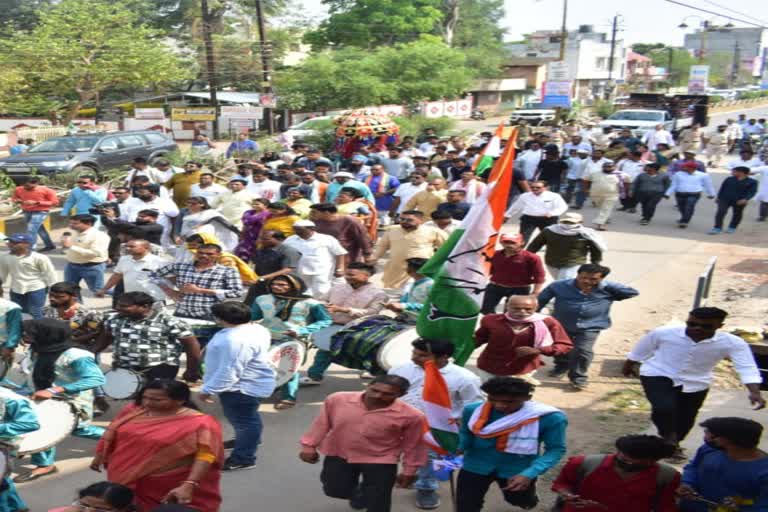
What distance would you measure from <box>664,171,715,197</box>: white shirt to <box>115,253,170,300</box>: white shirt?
1062 centimetres

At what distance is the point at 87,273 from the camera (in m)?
10.3

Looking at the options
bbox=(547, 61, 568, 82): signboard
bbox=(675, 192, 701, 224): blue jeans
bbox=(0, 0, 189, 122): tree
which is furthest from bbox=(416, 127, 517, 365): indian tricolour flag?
bbox=(0, 0, 189, 122): tree

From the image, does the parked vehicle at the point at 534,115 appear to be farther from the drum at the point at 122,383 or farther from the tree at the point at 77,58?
the drum at the point at 122,383

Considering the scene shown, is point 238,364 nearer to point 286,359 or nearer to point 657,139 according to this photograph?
point 286,359

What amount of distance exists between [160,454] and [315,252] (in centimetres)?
522

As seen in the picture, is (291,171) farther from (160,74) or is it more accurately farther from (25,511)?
(160,74)

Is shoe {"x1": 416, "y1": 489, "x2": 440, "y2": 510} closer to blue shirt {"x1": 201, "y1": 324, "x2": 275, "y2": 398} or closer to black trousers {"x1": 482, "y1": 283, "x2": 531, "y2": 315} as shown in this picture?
blue shirt {"x1": 201, "y1": 324, "x2": 275, "y2": 398}

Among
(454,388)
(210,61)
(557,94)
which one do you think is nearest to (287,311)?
(454,388)

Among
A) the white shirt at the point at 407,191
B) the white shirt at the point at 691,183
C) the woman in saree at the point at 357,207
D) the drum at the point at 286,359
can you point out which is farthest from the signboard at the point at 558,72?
the drum at the point at 286,359

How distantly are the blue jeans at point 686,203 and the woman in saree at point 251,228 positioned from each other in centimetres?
877

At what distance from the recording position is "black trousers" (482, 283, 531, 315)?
9047mm

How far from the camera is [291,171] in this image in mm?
13945

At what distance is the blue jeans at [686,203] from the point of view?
Answer: 1661 cm

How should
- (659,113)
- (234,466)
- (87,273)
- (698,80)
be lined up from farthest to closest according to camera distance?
(698,80) < (659,113) < (87,273) < (234,466)
